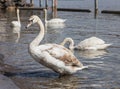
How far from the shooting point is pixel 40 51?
33.4 feet

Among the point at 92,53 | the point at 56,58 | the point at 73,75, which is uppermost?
the point at 56,58

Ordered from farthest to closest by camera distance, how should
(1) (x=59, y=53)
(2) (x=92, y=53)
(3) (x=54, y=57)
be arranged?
(2) (x=92, y=53), (1) (x=59, y=53), (3) (x=54, y=57)

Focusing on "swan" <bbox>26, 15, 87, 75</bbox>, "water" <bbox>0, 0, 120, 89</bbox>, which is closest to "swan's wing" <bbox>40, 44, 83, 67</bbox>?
"swan" <bbox>26, 15, 87, 75</bbox>

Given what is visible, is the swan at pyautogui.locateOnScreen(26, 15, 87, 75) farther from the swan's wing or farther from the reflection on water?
the reflection on water

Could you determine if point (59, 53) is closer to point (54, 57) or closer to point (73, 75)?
point (54, 57)

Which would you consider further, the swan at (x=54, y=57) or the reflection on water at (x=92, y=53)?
the reflection on water at (x=92, y=53)

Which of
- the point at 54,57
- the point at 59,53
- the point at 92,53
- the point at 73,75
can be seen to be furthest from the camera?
the point at 92,53

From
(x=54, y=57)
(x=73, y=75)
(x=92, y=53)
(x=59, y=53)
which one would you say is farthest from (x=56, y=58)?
(x=92, y=53)

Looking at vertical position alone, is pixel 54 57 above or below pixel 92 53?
above

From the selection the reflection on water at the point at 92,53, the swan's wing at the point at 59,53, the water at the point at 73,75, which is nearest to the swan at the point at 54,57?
the swan's wing at the point at 59,53

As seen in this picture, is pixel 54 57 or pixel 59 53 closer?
pixel 54 57

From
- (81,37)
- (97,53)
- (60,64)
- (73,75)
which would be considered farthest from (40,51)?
(81,37)

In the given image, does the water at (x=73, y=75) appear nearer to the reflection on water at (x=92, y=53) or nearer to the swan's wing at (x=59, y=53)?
the reflection on water at (x=92, y=53)

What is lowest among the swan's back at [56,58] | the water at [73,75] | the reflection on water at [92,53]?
the reflection on water at [92,53]
